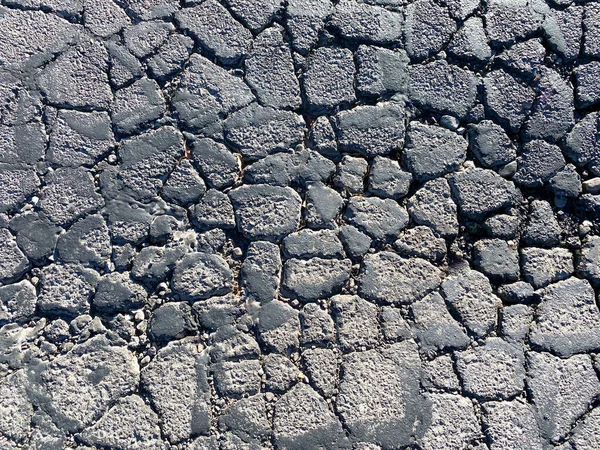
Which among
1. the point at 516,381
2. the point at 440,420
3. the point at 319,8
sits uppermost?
the point at 319,8

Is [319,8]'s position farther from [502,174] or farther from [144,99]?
[502,174]

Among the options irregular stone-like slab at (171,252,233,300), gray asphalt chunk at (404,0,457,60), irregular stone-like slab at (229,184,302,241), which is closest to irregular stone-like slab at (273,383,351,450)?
irregular stone-like slab at (171,252,233,300)

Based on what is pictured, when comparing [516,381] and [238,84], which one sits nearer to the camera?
[516,381]

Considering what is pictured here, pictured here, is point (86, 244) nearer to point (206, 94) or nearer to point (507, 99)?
point (206, 94)

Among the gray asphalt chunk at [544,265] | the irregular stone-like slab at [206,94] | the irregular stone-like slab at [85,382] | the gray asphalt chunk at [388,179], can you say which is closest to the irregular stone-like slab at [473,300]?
the gray asphalt chunk at [544,265]

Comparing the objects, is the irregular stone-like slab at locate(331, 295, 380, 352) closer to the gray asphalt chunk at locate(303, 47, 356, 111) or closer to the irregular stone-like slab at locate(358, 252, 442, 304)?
the irregular stone-like slab at locate(358, 252, 442, 304)

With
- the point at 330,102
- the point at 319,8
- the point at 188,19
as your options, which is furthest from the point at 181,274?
the point at 319,8
